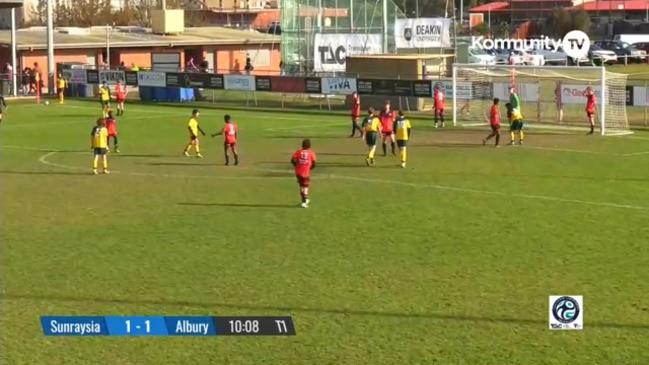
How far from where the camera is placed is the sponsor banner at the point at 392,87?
46.2 meters

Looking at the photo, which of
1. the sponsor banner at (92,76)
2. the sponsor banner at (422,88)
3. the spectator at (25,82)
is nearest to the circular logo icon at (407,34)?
the sponsor banner at (422,88)

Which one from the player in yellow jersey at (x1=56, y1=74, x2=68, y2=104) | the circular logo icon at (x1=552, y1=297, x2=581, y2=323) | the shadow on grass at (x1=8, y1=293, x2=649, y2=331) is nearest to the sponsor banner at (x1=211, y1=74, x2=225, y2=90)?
the player in yellow jersey at (x1=56, y1=74, x2=68, y2=104)

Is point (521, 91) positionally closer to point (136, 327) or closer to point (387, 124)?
point (387, 124)

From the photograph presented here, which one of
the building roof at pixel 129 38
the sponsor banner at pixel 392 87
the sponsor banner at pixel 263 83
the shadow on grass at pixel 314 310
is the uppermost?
the building roof at pixel 129 38

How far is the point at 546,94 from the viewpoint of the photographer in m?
40.9

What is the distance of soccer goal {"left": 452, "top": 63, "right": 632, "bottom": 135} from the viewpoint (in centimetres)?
3869

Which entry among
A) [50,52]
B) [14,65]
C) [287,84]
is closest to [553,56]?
[287,84]

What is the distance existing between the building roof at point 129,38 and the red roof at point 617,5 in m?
45.8

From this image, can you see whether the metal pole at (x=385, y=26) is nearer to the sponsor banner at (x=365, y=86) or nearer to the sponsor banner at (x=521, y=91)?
the sponsor banner at (x=365, y=86)

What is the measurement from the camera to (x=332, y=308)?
1395cm

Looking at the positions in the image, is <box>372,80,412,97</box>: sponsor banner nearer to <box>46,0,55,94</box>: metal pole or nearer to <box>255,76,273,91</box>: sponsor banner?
<box>255,76,273,91</box>: sponsor banner

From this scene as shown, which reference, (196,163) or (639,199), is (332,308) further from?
(196,163)

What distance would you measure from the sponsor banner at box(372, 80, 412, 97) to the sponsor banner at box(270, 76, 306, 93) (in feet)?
14.7

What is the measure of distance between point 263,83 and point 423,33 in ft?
32.4
